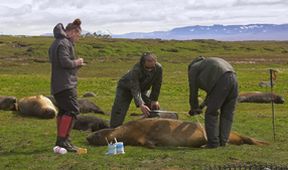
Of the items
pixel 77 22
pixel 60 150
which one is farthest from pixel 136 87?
pixel 60 150

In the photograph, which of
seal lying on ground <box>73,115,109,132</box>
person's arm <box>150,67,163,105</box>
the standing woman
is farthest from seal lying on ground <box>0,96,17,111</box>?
the standing woman

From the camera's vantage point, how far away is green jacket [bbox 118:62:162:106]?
1225cm

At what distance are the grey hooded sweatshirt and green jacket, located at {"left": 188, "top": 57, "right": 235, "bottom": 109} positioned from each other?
2.65m

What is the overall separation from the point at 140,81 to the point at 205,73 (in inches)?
71.3

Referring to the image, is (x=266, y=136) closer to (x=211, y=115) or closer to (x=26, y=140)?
(x=211, y=115)

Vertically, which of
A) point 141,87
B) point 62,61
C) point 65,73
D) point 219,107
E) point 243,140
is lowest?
point 243,140

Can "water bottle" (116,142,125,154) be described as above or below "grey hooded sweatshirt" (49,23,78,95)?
below

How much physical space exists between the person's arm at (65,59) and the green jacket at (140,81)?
1977 mm

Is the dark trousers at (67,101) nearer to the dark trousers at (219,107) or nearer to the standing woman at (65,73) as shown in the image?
the standing woman at (65,73)

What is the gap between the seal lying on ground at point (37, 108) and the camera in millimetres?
17703

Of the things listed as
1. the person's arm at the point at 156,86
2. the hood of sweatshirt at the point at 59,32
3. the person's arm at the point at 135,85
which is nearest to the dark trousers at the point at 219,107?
the person's arm at the point at 156,86

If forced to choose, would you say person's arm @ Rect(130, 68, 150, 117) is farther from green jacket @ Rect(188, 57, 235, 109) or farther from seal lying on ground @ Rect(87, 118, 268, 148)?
green jacket @ Rect(188, 57, 235, 109)

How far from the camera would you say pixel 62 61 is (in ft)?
34.8

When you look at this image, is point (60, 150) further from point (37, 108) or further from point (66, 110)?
point (37, 108)
